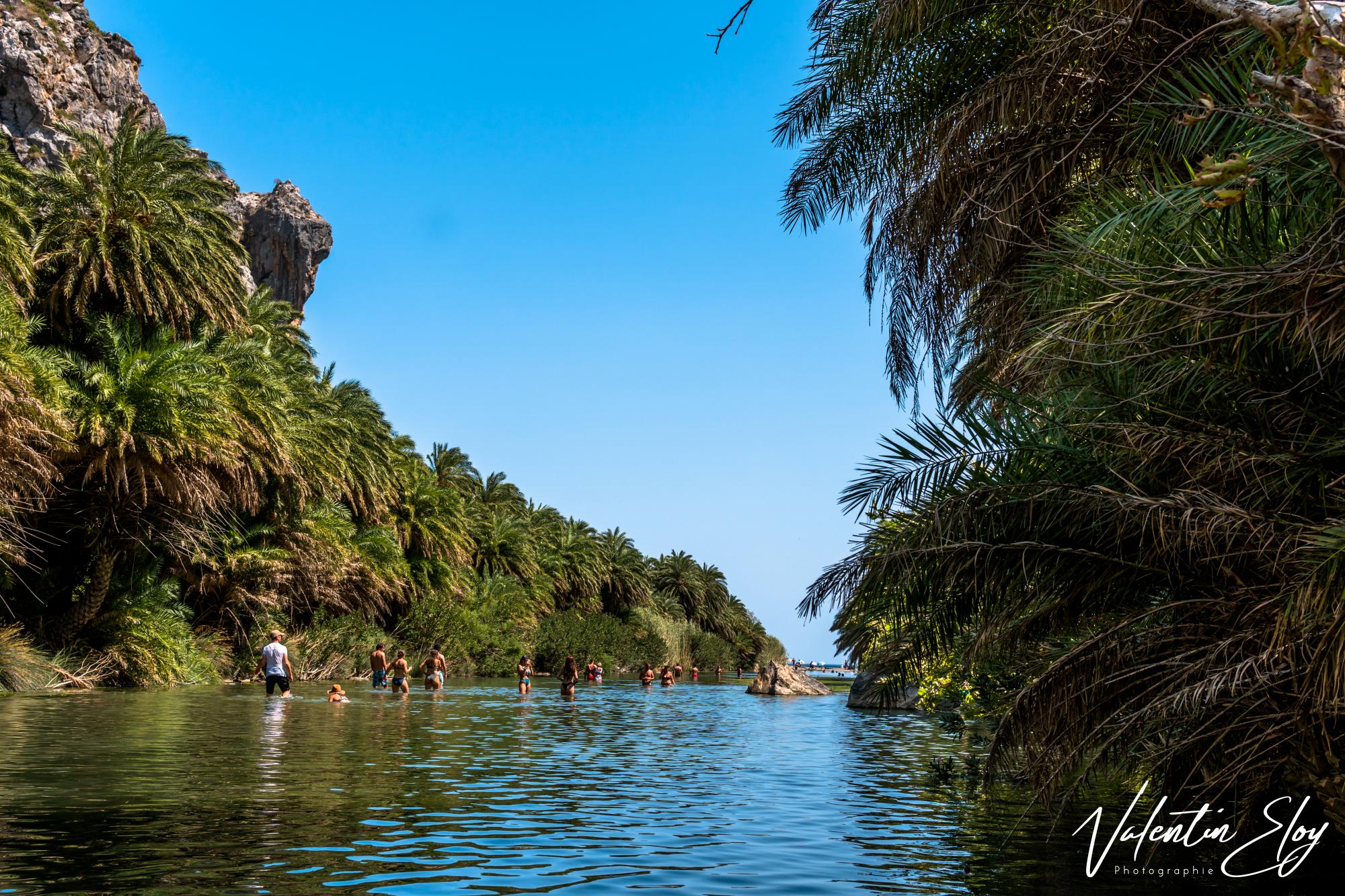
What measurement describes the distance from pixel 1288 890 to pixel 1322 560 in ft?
8.76

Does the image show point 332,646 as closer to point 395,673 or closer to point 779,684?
point 395,673

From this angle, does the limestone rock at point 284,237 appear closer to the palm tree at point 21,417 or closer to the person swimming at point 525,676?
the person swimming at point 525,676

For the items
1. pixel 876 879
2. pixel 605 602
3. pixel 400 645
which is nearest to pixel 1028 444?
pixel 876 879

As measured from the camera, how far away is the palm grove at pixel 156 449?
25406mm

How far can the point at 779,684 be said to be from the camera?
42.6 m

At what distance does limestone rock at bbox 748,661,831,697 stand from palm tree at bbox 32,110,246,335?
2436 cm

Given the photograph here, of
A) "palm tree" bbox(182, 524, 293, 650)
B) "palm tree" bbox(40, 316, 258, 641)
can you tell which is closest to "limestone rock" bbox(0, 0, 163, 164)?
"palm tree" bbox(182, 524, 293, 650)

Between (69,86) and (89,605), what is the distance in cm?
4638

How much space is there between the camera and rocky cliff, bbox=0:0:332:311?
A: 191 feet

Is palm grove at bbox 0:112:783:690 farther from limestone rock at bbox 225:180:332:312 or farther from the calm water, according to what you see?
limestone rock at bbox 225:180:332:312

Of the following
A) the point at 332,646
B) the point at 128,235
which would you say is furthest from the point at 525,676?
the point at 128,235

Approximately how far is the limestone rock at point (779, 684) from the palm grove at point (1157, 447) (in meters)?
32.1

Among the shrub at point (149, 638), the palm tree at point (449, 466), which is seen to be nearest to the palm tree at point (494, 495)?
the palm tree at point (449, 466)

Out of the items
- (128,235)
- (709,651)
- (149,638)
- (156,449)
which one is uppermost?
(128,235)
